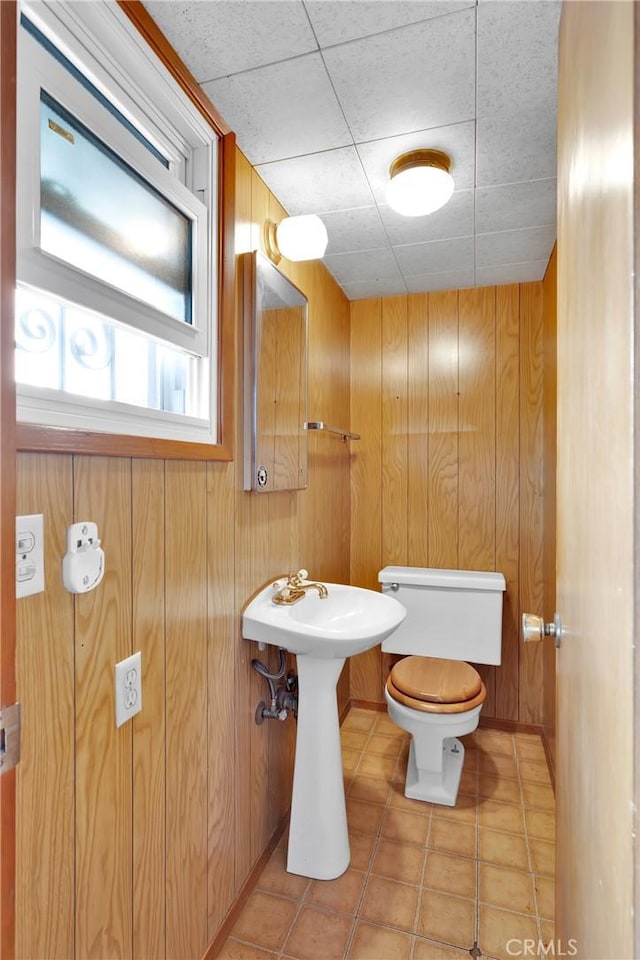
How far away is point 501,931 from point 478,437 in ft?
6.38

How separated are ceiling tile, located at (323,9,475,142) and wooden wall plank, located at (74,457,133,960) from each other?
1075 millimetres

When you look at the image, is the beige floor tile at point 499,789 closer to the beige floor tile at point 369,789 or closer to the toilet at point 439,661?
the toilet at point 439,661

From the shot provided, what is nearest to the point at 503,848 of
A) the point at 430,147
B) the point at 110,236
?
the point at 110,236

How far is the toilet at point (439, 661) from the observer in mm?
1890

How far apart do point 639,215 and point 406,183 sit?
4.19 feet

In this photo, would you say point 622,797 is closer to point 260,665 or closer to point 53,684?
point 53,684

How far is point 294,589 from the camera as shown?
1.69 meters

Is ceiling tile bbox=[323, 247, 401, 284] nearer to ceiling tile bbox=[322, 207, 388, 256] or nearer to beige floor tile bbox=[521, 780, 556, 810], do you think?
ceiling tile bbox=[322, 207, 388, 256]

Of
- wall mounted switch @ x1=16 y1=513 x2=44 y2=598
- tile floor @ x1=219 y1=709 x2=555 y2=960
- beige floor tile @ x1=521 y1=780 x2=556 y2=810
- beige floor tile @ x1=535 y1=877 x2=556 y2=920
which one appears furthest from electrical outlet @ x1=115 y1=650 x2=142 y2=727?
beige floor tile @ x1=521 y1=780 x2=556 y2=810

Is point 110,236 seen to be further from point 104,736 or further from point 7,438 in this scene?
point 104,736

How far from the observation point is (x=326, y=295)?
235 centimetres

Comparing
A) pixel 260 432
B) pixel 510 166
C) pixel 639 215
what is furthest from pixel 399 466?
pixel 639 215

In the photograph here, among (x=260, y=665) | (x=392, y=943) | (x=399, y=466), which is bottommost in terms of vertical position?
(x=392, y=943)

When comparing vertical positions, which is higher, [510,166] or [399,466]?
[510,166]
